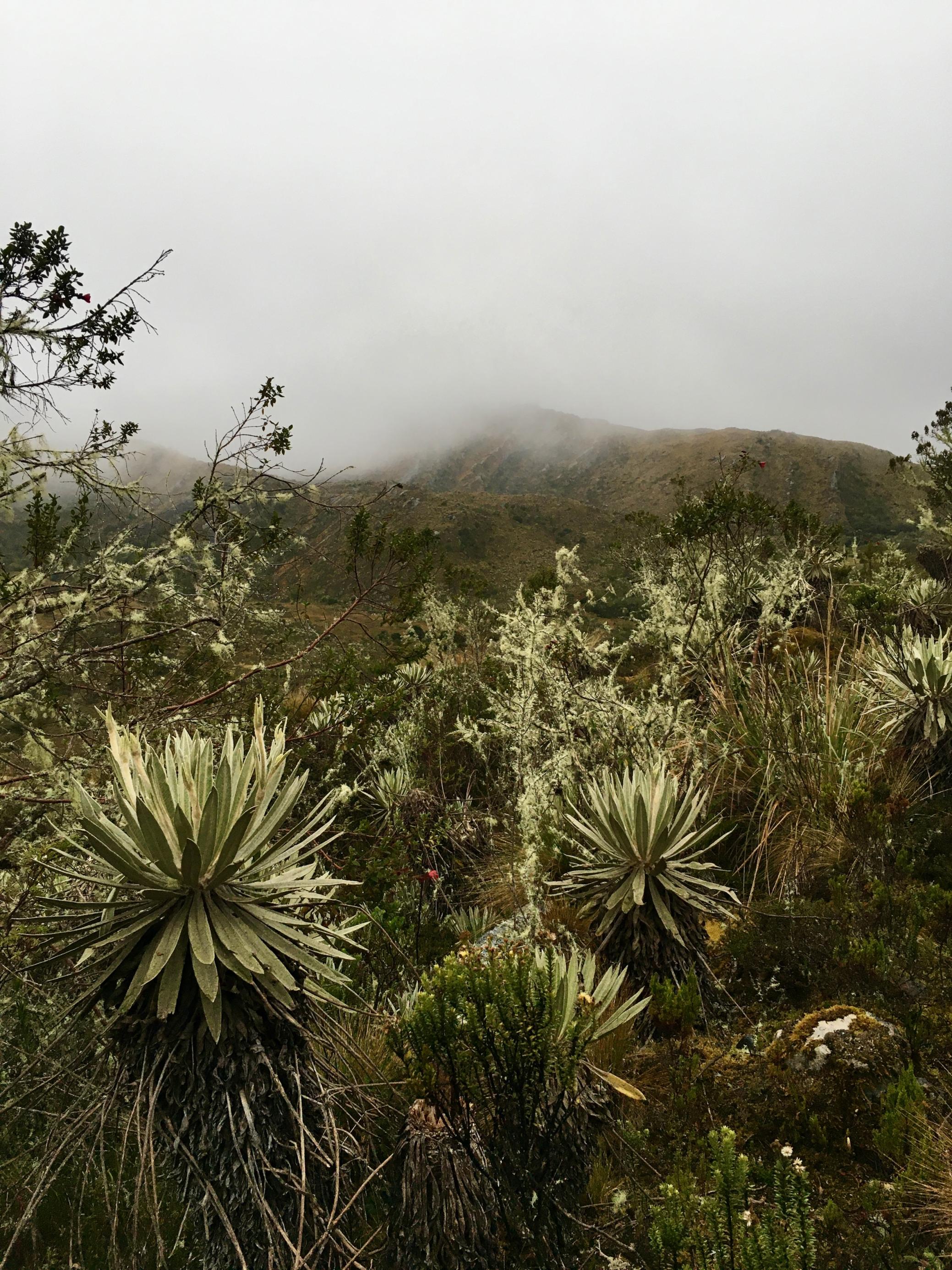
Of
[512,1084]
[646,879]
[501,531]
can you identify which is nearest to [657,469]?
[501,531]

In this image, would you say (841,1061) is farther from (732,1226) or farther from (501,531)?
(501,531)

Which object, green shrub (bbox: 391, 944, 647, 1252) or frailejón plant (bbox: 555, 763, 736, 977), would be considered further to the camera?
frailejón plant (bbox: 555, 763, 736, 977)

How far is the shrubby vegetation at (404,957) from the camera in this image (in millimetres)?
2359

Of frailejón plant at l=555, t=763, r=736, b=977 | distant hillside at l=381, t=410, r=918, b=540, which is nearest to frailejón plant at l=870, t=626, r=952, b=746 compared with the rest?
frailejón plant at l=555, t=763, r=736, b=977

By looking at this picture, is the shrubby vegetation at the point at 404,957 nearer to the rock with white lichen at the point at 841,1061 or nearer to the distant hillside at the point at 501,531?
the rock with white lichen at the point at 841,1061

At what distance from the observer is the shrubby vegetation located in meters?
2.36

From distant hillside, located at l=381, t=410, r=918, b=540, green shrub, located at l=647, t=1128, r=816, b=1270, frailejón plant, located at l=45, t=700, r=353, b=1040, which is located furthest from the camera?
distant hillside, located at l=381, t=410, r=918, b=540

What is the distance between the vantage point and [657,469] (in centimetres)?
12256

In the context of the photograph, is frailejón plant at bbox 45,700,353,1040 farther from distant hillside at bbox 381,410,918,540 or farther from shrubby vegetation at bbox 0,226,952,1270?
distant hillside at bbox 381,410,918,540

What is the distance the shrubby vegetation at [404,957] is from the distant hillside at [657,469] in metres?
13.0

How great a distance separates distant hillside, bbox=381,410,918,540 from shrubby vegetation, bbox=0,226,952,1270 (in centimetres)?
1303

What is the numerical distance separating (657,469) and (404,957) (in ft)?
421

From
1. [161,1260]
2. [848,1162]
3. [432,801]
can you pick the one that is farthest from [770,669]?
[161,1260]

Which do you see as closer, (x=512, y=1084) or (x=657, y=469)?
(x=512, y=1084)
